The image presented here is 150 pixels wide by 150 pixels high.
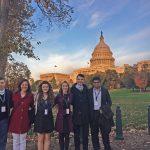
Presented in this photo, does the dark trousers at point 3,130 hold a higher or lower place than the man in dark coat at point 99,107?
lower

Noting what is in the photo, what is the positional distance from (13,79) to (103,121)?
9.12 meters

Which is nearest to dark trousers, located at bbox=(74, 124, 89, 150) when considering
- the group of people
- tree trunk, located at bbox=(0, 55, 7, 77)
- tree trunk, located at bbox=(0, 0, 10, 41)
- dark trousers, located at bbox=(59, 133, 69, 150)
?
the group of people

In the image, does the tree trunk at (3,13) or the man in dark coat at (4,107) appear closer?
the man in dark coat at (4,107)

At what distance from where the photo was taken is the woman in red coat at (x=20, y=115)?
30.4ft

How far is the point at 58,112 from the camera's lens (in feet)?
32.1

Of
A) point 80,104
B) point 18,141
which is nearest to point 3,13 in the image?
point 80,104

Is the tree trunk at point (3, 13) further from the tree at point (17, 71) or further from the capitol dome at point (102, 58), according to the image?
the capitol dome at point (102, 58)

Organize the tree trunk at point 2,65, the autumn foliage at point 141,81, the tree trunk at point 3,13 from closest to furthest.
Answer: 1. the tree trunk at point 3,13
2. the tree trunk at point 2,65
3. the autumn foliage at point 141,81

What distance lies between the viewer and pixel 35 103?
9.45 m

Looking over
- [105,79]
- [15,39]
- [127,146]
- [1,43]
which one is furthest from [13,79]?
[105,79]

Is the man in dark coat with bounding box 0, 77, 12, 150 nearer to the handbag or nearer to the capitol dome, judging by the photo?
the handbag

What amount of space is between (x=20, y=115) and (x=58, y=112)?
Answer: 1044 mm

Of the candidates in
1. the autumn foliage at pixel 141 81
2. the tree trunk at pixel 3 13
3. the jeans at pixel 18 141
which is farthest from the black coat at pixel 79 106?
the autumn foliage at pixel 141 81

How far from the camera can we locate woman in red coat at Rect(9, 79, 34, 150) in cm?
926
